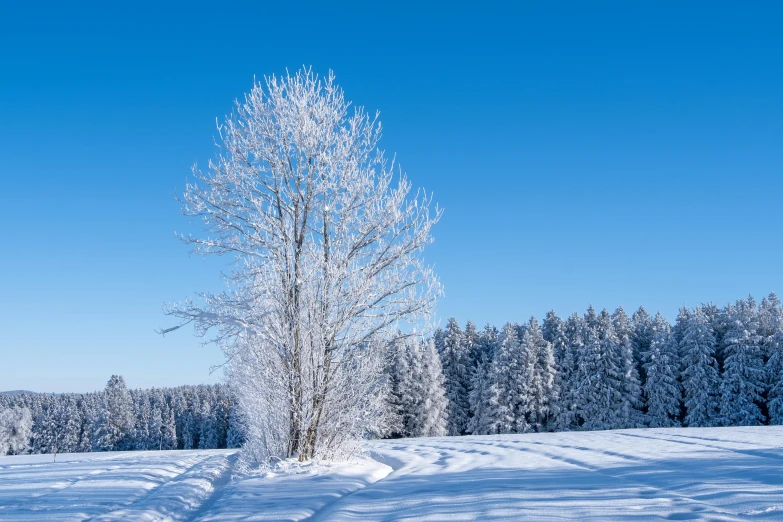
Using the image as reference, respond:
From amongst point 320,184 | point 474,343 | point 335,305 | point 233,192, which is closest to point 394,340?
point 335,305

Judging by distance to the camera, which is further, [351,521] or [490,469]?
[490,469]

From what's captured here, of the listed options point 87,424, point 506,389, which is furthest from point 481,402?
point 87,424

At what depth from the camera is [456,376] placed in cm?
4341

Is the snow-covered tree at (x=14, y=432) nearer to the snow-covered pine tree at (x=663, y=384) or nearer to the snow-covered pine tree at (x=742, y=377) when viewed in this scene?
the snow-covered pine tree at (x=663, y=384)

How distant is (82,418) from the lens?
87.2 m

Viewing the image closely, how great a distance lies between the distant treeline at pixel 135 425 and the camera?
6681 centimetres

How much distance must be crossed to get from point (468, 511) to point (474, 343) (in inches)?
1661

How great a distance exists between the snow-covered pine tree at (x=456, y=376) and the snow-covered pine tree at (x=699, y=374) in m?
15.6

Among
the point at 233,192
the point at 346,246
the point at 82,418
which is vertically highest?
the point at 233,192

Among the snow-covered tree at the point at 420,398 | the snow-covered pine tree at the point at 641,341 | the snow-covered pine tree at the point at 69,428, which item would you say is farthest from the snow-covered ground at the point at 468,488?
the snow-covered pine tree at the point at 69,428

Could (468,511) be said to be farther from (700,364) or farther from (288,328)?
(700,364)

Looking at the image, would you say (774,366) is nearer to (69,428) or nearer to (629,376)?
(629,376)

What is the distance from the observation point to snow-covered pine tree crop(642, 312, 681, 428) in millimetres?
35250

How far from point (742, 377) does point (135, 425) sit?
2747 inches
